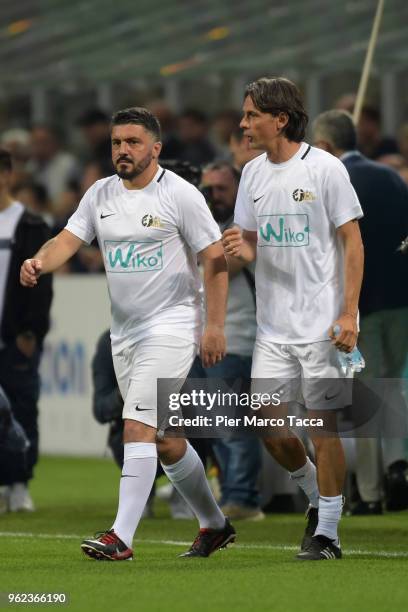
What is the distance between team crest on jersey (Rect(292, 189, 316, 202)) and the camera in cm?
871

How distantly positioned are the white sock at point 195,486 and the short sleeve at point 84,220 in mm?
1095

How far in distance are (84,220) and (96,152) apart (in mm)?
10372

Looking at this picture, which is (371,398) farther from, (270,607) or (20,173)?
(20,173)

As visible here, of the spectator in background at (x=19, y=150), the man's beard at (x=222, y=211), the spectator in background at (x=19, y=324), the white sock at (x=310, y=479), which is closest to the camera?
the white sock at (x=310, y=479)

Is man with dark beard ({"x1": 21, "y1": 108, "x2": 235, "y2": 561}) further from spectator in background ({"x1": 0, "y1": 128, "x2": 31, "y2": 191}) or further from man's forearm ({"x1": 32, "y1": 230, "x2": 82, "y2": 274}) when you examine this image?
spectator in background ({"x1": 0, "y1": 128, "x2": 31, "y2": 191})

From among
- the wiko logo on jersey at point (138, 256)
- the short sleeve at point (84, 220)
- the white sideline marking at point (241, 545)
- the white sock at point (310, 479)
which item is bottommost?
the white sideline marking at point (241, 545)

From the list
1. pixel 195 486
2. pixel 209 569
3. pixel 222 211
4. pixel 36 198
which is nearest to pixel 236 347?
pixel 222 211

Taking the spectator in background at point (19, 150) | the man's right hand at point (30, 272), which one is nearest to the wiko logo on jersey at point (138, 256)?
the man's right hand at point (30, 272)

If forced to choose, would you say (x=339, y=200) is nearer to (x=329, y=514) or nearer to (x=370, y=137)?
(x=329, y=514)

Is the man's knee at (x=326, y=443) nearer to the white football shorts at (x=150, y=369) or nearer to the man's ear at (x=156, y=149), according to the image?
the white football shorts at (x=150, y=369)

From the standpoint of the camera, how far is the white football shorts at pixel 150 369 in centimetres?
866

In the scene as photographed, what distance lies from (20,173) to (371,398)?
939 centimetres

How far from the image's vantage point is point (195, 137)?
1806cm

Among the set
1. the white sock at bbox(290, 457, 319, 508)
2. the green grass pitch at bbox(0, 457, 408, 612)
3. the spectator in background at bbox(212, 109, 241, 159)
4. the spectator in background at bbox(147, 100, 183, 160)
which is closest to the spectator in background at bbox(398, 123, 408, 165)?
the spectator in background at bbox(147, 100, 183, 160)
